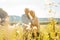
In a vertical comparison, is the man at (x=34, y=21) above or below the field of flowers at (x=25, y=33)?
above

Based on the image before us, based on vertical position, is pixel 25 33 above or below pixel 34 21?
below

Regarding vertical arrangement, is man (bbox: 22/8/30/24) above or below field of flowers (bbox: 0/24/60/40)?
above

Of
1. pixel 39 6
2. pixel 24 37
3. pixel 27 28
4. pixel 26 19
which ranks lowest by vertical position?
pixel 24 37

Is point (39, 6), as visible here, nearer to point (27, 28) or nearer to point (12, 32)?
point (27, 28)

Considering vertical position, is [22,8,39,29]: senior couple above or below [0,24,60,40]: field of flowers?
above

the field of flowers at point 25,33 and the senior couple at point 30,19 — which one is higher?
the senior couple at point 30,19

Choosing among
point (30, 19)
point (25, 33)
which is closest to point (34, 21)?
point (30, 19)

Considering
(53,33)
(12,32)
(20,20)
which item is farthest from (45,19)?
(12,32)

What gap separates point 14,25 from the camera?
1.69m

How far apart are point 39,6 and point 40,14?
10cm

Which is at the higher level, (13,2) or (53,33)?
(13,2)

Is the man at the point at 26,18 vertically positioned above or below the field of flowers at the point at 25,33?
above

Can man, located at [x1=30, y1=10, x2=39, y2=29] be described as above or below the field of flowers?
above

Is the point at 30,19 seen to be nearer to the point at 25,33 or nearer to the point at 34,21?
the point at 34,21
